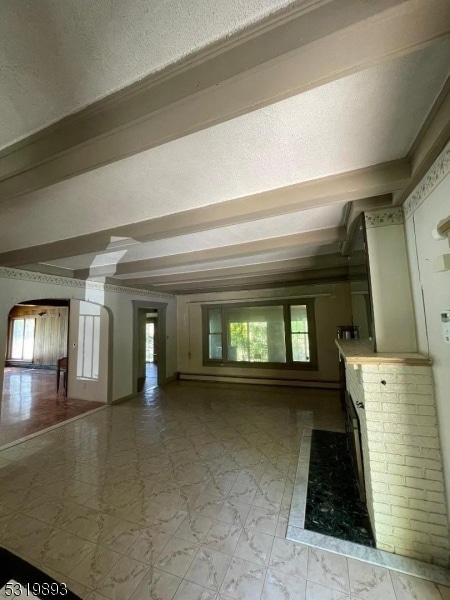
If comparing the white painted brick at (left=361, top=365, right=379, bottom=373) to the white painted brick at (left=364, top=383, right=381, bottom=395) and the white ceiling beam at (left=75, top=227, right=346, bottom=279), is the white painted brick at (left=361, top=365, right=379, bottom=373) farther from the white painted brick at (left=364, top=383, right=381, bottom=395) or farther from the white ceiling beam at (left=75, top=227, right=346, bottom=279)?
the white ceiling beam at (left=75, top=227, right=346, bottom=279)

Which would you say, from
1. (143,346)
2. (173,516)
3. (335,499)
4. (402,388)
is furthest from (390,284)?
(143,346)

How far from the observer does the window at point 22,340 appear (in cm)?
1002

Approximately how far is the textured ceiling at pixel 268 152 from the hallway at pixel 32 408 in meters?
3.34

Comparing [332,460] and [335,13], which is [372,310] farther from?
[332,460]

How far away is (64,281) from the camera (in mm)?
4262

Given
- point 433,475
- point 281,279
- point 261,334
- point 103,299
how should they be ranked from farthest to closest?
1. point 261,334
2. point 281,279
3. point 103,299
4. point 433,475

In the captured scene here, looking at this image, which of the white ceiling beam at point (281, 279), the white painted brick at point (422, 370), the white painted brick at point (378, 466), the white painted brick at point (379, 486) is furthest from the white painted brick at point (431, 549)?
the white ceiling beam at point (281, 279)

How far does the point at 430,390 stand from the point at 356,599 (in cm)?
125

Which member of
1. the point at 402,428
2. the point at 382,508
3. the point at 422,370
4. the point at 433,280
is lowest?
the point at 382,508

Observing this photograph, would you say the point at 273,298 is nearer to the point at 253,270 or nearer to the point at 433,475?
the point at 253,270

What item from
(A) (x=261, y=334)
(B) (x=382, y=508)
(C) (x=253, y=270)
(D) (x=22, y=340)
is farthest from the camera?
(D) (x=22, y=340)

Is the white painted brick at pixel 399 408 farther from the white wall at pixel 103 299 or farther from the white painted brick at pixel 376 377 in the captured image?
the white wall at pixel 103 299

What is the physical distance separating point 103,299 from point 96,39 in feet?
15.1

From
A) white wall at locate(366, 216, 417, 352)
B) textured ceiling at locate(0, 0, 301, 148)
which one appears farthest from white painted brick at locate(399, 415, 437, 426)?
textured ceiling at locate(0, 0, 301, 148)
